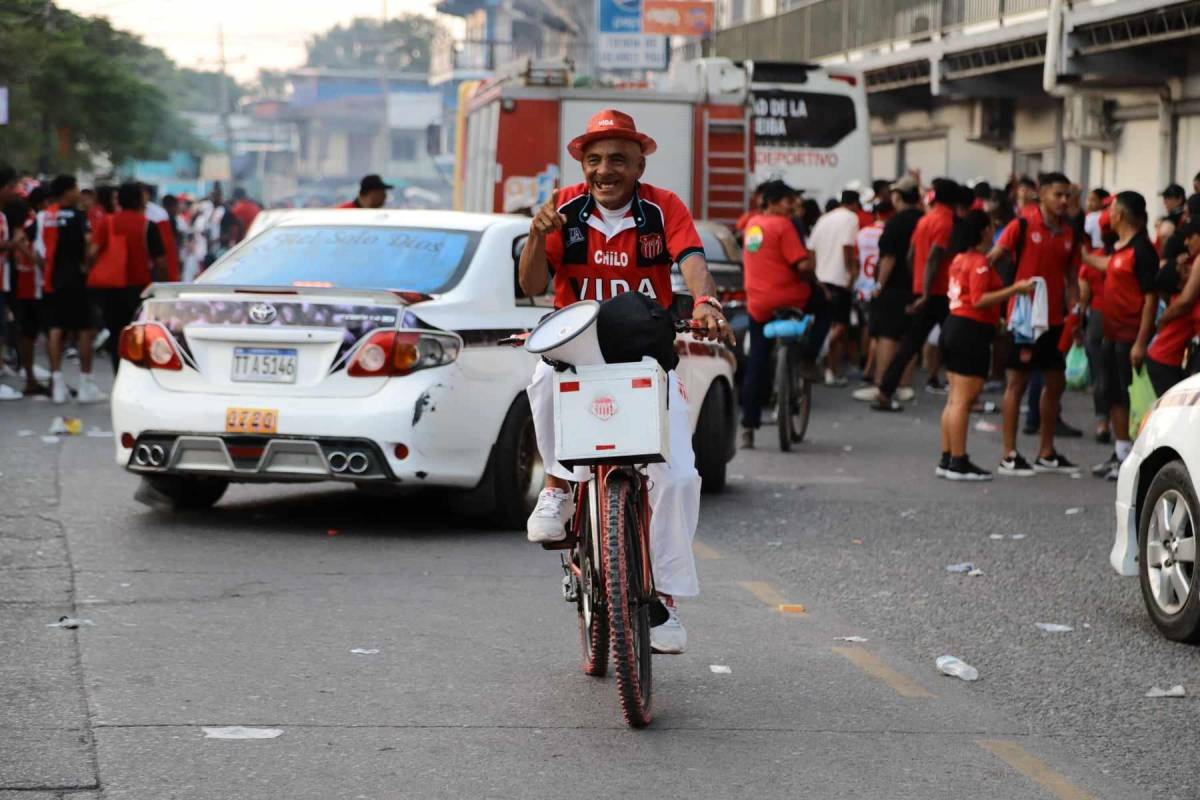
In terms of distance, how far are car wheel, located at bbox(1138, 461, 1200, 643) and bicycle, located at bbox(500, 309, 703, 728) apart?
2.34 m

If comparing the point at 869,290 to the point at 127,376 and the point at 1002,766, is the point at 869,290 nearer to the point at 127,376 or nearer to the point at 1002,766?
the point at 127,376

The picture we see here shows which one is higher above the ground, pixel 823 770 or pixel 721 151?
pixel 721 151

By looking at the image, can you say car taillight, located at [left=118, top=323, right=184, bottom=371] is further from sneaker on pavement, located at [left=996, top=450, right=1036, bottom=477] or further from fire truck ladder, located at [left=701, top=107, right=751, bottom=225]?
fire truck ladder, located at [left=701, top=107, right=751, bottom=225]

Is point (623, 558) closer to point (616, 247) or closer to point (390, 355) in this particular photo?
point (616, 247)

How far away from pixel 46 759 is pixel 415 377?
434cm

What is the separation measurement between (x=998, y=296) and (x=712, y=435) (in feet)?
7.25

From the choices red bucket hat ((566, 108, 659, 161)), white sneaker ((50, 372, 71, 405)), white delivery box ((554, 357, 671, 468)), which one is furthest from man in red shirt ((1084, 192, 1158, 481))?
white sneaker ((50, 372, 71, 405))

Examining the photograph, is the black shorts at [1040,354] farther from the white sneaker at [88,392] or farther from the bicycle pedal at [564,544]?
the white sneaker at [88,392]

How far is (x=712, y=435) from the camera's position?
1199 cm

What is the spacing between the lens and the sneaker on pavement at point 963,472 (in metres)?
13.3

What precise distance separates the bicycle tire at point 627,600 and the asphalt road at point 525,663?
0.42ft

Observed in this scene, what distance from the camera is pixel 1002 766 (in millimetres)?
5836

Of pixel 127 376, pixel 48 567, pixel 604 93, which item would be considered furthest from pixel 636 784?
pixel 604 93

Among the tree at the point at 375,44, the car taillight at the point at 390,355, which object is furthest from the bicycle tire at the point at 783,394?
the tree at the point at 375,44
